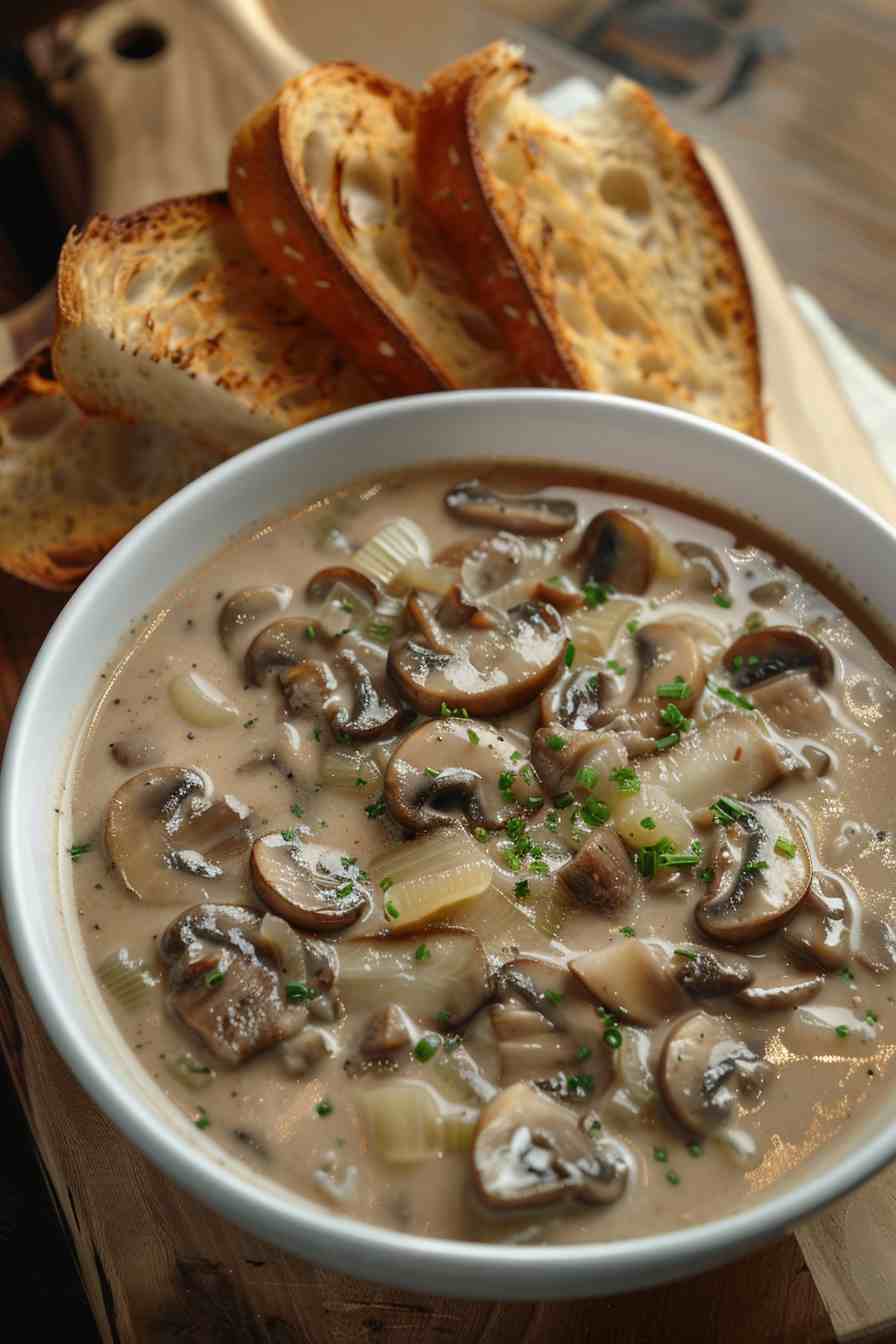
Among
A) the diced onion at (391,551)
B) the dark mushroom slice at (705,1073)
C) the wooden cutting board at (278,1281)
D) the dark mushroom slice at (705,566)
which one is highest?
the dark mushroom slice at (705,566)

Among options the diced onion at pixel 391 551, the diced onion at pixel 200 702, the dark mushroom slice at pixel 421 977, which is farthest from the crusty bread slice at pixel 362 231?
the dark mushroom slice at pixel 421 977

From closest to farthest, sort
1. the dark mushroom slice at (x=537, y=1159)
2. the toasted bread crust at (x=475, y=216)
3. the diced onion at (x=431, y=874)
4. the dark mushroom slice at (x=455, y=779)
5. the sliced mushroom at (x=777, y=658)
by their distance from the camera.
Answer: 1. the dark mushroom slice at (x=537, y=1159)
2. the diced onion at (x=431, y=874)
3. the dark mushroom slice at (x=455, y=779)
4. the sliced mushroom at (x=777, y=658)
5. the toasted bread crust at (x=475, y=216)

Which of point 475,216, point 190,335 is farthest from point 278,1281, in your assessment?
point 475,216

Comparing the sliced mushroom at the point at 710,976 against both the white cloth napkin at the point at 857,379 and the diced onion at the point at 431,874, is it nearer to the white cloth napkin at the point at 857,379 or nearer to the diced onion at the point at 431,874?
the diced onion at the point at 431,874

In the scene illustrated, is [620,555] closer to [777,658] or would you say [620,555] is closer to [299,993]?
[777,658]

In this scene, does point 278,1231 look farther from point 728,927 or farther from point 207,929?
point 728,927

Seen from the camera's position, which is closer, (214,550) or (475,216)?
(214,550)
